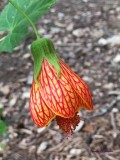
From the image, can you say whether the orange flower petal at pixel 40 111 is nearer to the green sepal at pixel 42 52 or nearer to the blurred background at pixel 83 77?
the green sepal at pixel 42 52

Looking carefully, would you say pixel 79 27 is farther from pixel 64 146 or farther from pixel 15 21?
pixel 15 21

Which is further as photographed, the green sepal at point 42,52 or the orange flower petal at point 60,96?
the green sepal at point 42,52

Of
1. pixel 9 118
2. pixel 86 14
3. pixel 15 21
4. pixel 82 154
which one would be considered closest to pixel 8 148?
pixel 9 118

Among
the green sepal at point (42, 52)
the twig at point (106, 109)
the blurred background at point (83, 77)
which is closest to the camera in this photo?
the green sepal at point (42, 52)

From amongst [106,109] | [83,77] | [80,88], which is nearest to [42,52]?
[80,88]

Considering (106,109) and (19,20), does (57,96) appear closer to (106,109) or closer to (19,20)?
(19,20)

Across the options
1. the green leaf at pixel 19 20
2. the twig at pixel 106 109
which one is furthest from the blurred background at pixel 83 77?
the green leaf at pixel 19 20

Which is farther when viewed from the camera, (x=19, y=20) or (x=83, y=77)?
(x=83, y=77)

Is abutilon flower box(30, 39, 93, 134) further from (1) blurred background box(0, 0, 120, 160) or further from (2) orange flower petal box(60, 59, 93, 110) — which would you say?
(1) blurred background box(0, 0, 120, 160)
